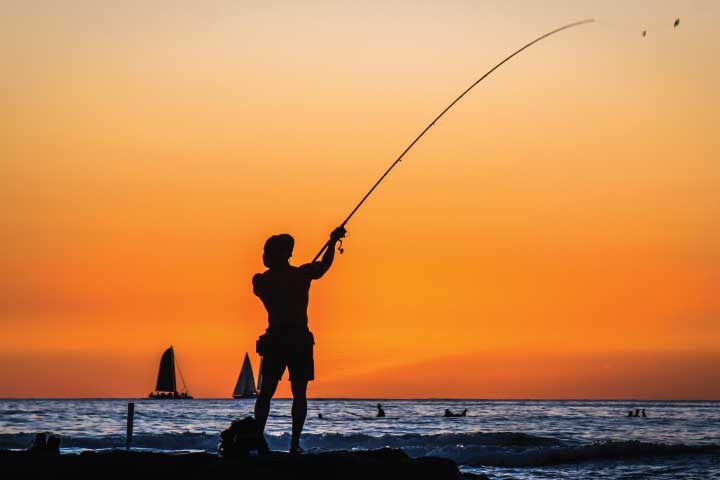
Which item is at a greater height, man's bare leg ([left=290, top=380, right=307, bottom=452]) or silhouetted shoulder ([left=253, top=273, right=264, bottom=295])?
silhouetted shoulder ([left=253, top=273, right=264, bottom=295])

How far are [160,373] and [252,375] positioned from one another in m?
7.43

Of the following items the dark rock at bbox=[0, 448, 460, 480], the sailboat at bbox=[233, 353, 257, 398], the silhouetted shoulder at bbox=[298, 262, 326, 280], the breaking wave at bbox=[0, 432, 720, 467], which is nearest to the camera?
the dark rock at bbox=[0, 448, 460, 480]

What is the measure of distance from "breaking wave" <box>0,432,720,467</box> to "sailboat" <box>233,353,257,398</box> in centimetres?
5263

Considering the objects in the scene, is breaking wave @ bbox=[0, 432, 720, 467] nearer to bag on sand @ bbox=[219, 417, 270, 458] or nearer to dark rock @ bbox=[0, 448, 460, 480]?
dark rock @ bbox=[0, 448, 460, 480]

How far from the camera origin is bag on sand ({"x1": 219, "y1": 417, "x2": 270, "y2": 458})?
27.5 feet

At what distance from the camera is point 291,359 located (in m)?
8.74

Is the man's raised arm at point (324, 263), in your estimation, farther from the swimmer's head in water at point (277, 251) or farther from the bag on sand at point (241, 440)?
the bag on sand at point (241, 440)

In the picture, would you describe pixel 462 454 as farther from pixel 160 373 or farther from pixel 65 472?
pixel 160 373

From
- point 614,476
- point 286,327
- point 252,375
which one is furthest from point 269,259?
point 252,375

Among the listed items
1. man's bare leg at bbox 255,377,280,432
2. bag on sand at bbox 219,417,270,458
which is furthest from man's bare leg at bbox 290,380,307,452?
bag on sand at bbox 219,417,270,458

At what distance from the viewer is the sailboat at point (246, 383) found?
86812 millimetres

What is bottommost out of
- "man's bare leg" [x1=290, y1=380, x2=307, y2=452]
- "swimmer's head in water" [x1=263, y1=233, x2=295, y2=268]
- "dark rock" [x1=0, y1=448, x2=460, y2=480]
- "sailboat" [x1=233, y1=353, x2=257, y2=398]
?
"dark rock" [x1=0, y1=448, x2=460, y2=480]

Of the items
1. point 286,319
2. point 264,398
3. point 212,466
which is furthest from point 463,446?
point 212,466

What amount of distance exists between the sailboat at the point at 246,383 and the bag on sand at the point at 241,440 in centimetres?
7858
